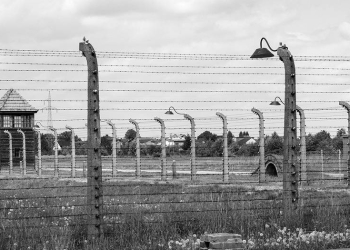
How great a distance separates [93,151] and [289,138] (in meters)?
3.38

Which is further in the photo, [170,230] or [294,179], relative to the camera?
[294,179]

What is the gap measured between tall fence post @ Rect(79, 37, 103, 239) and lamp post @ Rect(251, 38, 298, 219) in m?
3.02

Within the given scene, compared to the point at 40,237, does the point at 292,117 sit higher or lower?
higher

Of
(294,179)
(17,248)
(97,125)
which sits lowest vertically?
(17,248)

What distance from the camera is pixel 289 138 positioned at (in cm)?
1202

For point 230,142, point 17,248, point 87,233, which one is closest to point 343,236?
point 87,233

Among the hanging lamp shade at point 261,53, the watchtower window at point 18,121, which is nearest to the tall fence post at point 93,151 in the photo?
the hanging lamp shade at point 261,53

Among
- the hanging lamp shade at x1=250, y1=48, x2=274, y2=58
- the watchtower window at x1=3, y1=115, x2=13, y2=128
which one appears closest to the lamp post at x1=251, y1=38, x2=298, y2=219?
the hanging lamp shade at x1=250, y1=48, x2=274, y2=58

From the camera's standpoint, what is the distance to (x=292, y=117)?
1199cm

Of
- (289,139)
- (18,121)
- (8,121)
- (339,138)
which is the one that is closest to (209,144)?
(289,139)

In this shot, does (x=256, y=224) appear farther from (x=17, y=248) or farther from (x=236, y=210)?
(x=17, y=248)

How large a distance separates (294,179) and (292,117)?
962 mm

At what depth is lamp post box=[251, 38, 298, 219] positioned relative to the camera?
11812 mm

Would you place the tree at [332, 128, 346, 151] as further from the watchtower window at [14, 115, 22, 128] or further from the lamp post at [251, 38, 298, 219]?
the watchtower window at [14, 115, 22, 128]
